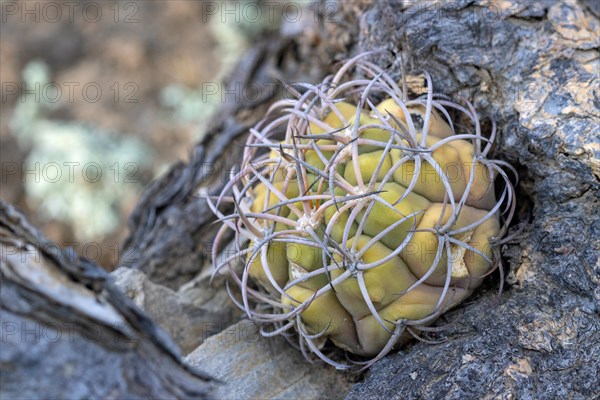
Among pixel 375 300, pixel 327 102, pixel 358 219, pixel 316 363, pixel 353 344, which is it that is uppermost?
pixel 327 102

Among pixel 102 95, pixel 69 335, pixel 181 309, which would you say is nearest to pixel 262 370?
pixel 181 309

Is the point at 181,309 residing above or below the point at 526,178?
below

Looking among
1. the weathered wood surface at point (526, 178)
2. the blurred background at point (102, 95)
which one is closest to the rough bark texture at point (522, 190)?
the weathered wood surface at point (526, 178)

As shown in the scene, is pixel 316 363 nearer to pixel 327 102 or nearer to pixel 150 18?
pixel 327 102

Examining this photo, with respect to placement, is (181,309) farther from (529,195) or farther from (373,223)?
(529,195)

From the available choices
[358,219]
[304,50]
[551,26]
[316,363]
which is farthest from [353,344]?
[304,50]

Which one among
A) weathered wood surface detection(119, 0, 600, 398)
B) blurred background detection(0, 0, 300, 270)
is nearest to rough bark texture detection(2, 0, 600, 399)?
weathered wood surface detection(119, 0, 600, 398)

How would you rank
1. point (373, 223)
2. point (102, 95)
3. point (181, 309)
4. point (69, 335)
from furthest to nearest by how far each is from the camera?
point (102, 95) < point (181, 309) < point (373, 223) < point (69, 335)
